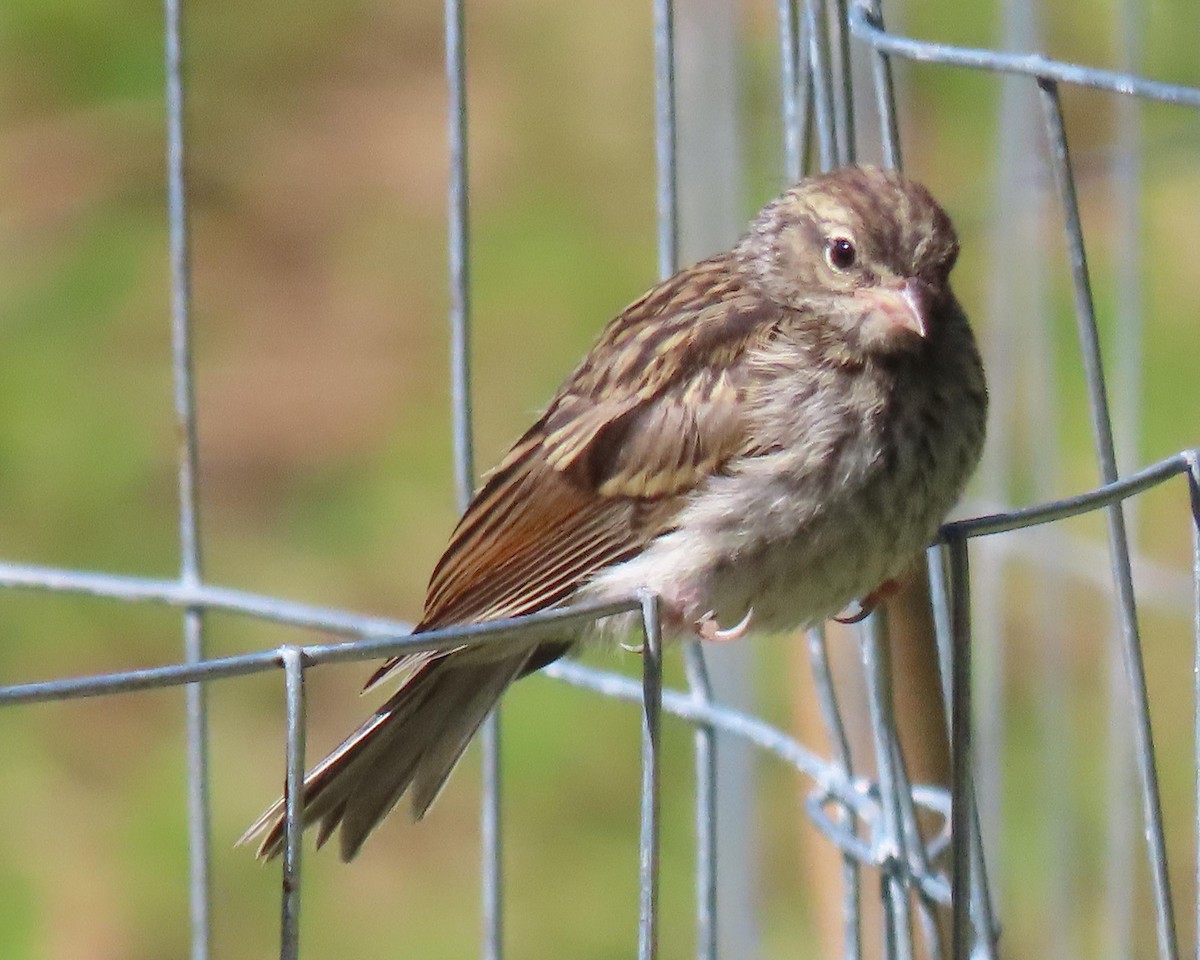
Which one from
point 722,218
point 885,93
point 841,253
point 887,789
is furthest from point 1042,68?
point 722,218

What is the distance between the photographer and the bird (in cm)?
208

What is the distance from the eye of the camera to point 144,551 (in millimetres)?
4684

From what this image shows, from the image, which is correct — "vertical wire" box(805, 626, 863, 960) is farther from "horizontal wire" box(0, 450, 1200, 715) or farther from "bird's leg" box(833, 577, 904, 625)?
"horizontal wire" box(0, 450, 1200, 715)

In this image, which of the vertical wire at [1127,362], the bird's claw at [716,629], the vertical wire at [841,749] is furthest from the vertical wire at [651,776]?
the vertical wire at [1127,362]

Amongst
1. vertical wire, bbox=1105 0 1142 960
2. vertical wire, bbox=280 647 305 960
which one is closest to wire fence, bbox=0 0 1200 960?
vertical wire, bbox=280 647 305 960

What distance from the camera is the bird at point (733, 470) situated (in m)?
2.08

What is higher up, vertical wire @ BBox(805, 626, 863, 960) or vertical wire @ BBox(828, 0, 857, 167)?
vertical wire @ BBox(828, 0, 857, 167)

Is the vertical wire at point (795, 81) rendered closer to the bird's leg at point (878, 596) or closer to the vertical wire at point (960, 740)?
the bird's leg at point (878, 596)

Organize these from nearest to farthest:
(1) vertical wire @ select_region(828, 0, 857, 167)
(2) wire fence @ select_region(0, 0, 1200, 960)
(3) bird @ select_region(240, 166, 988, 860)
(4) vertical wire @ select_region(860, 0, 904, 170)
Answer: (2) wire fence @ select_region(0, 0, 1200, 960) → (4) vertical wire @ select_region(860, 0, 904, 170) → (1) vertical wire @ select_region(828, 0, 857, 167) → (3) bird @ select_region(240, 166, 988, 860)

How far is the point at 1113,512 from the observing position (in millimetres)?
1653

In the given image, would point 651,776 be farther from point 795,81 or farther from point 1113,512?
point 795,81

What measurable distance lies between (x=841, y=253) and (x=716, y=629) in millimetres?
433

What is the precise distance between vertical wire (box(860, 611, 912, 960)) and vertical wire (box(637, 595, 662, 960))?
60 cm

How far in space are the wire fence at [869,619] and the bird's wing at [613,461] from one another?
0.07m
